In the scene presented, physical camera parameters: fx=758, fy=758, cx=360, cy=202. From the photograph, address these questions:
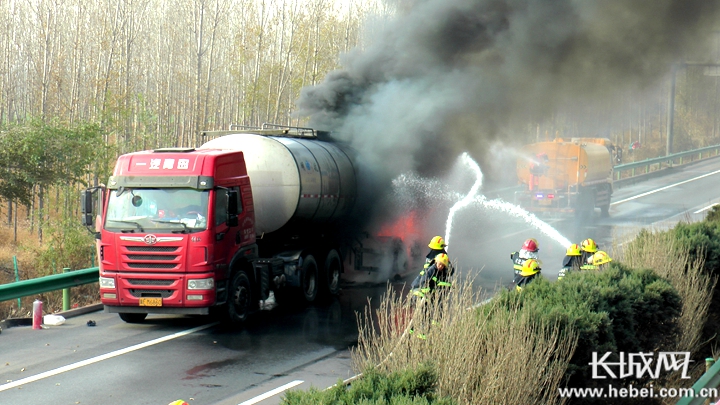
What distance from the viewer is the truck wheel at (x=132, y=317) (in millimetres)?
11854

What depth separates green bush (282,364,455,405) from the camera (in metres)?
4.18

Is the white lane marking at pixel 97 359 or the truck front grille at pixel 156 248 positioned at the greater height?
the truck front grille at pixel 156 248

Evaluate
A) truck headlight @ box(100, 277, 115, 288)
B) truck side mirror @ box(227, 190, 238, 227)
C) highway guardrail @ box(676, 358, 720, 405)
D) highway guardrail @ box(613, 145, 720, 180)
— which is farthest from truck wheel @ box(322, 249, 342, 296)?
highway guardrail @ box(613, 145, 720, 180)

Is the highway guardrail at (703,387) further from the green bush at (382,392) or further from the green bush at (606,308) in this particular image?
the green bush at (382,392)

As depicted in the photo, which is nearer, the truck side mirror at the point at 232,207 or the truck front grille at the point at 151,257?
the truck front grille at the point at 151,257

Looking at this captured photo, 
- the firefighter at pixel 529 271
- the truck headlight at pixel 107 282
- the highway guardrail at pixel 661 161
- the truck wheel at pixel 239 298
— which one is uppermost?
the highway guardrail at pixel 661 161

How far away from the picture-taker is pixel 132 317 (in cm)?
1195

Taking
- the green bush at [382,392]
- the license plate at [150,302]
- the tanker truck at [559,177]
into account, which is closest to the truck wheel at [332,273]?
the license plate at [150,302]

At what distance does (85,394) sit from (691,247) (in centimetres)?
849

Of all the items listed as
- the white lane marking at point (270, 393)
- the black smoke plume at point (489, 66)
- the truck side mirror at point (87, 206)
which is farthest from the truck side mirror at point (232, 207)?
the black smoke plume at point (489, 66)

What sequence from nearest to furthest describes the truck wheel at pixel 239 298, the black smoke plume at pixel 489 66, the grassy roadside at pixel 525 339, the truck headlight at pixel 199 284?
the grassy roadside at pixel 525 339 → the truck headlight at pixel 199 284 → the truck wheel at pixel 239 298 → the black smoke plume at pixel 489 66

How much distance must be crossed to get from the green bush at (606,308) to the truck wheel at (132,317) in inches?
272

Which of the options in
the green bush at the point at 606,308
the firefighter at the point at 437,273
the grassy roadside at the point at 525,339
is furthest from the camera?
the firefighter at the point at 437,273

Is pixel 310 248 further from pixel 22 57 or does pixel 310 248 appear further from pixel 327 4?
pixel 22 57
